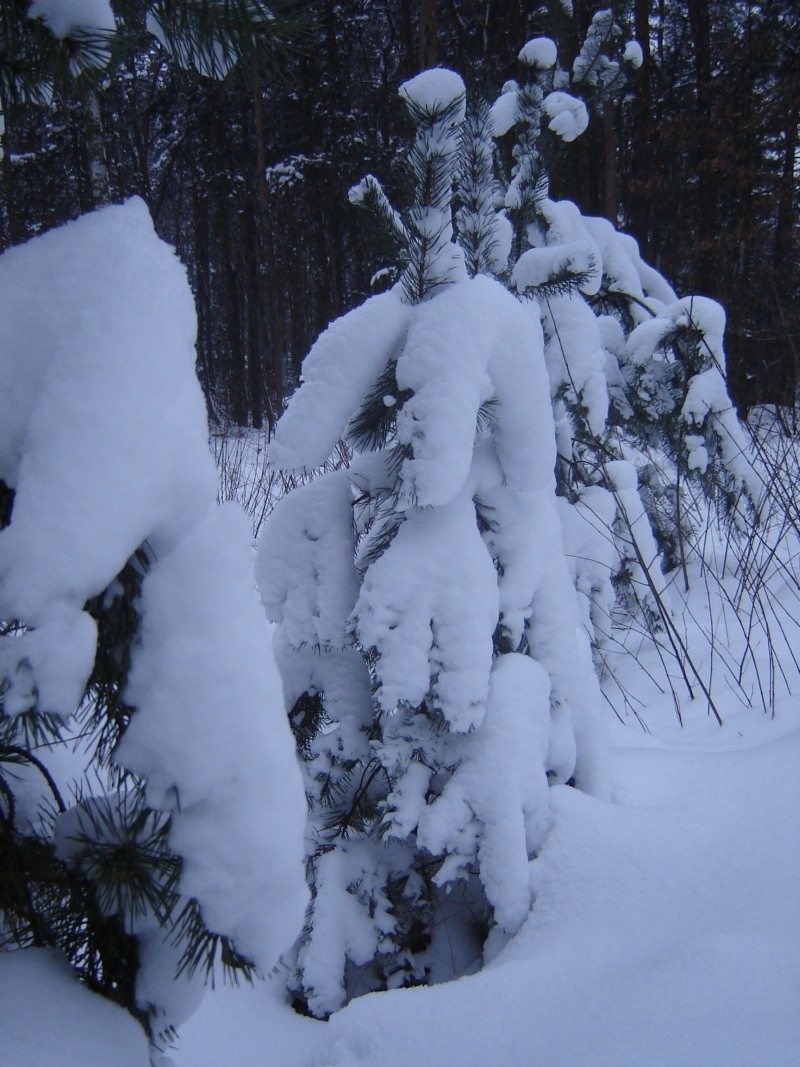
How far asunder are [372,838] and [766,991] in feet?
3.32

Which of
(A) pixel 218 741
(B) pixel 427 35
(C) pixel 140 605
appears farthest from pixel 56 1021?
(B) pixel 427 35

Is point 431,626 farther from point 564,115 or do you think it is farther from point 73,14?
point 564,115

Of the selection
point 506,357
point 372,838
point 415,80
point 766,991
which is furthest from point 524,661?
point 415,80

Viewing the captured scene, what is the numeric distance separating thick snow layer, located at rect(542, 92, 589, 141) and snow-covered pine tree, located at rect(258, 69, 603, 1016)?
6.89 ft

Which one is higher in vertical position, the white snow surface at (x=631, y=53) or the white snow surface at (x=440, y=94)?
the white snow surface at (x=631, y=53)

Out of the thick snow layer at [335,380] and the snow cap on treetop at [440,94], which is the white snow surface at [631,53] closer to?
the snow cap on treetop at [440,94]

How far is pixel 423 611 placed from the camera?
1653 mm

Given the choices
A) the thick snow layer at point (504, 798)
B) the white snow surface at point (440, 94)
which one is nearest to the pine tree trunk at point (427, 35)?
the white snow surface at point (440, 94)

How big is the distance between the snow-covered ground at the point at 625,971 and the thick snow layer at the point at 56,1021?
2.21 ft

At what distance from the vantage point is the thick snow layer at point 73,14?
0.82 m

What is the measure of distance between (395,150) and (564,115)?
23.2ft

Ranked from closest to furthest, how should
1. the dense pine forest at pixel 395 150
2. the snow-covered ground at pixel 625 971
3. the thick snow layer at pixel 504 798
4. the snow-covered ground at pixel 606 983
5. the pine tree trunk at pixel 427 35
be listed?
the snow-covered ground at pixel 606 983
the snow-covered ground at pixel 625 971
the thick snow layer at pixel 504 798
the pine tree trunk at pixel 427 35
the dense pine forest at pixel 395 150

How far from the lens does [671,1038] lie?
3.49 ft

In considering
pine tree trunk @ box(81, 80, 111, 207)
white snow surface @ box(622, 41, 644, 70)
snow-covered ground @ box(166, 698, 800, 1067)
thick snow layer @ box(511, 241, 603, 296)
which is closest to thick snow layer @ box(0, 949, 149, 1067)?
snow-covered ground @ box(166, 698, 800, 1067)
